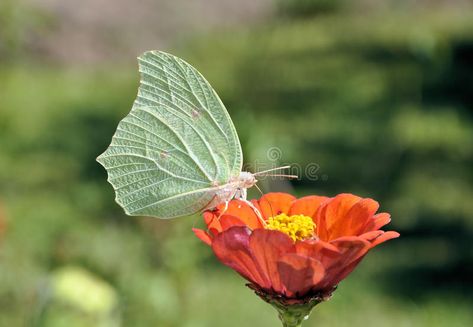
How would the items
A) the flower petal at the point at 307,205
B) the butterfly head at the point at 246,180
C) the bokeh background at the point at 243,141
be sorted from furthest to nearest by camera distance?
the bokeh background at the point at 243,141
the butterfly head at the point at 246,180
the flower petal at the point at 307,205

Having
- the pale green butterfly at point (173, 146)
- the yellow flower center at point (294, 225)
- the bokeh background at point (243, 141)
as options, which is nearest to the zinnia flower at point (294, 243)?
the yellow flower center at point (294, 225)

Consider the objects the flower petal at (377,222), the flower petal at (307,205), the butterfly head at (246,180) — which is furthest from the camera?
the butterfly head at (246,180)

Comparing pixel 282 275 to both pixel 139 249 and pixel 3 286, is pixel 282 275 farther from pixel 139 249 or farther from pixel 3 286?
pixel 139 249

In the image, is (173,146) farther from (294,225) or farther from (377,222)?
(377,222)

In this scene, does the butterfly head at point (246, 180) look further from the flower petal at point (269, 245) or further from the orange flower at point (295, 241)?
the flower petal at point (269, 245)

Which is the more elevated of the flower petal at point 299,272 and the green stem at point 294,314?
the flower petal at point 299,272

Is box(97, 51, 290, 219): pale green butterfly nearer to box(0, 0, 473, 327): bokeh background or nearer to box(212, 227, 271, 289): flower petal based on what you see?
box(212, 227, 271, 289): flower petal

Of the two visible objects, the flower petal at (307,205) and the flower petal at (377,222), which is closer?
the flower petal at (377,222)
